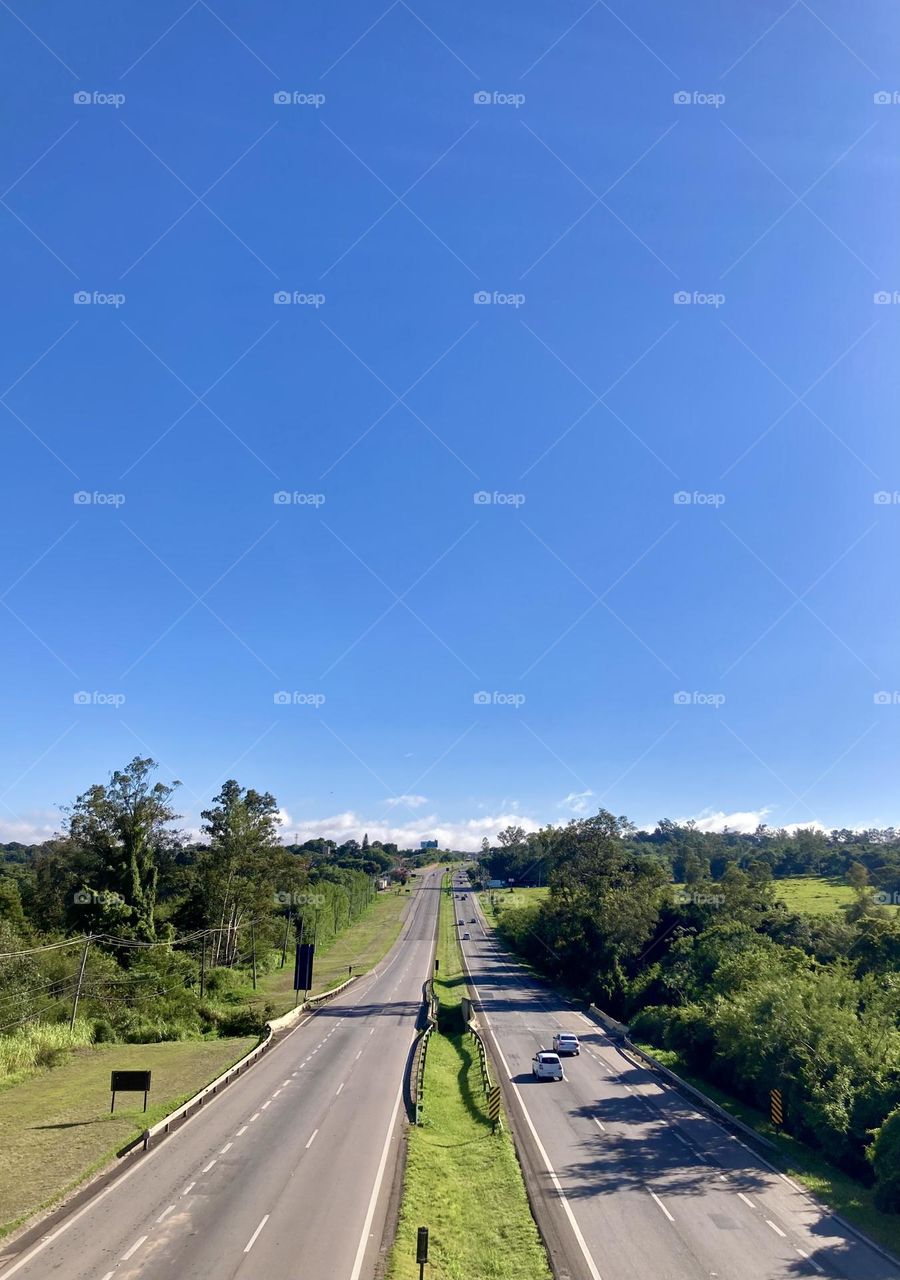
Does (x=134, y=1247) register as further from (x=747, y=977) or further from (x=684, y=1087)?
(x=747, y=977)

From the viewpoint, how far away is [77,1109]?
1223 inches

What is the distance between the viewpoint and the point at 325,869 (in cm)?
15025

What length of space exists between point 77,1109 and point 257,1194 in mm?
13183

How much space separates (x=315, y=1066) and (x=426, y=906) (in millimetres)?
137337

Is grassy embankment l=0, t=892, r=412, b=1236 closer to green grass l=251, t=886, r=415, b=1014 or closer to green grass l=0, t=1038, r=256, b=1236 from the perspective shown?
green grass l=0, t=1038, r=256, b=1236

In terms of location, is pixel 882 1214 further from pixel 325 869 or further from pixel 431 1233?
pixel 325 869

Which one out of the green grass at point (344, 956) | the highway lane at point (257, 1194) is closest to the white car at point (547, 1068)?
the highway lane at point (257, 1194)

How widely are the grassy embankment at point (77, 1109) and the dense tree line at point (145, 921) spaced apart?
14.8ft

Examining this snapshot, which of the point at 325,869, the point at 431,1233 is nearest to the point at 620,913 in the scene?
the point at 431,1233

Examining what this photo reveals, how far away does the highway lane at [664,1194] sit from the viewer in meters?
19.8

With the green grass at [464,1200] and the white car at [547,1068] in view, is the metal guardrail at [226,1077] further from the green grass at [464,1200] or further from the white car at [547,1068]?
the white car at [547,1068]

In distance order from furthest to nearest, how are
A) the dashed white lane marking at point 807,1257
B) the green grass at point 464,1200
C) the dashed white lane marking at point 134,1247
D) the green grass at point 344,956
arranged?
1. the green grass at point 344,956
2. the dashed white lane marking at point 807,1257
3. the green grass at point 464,1200
4. the dashed white lane marking at point 134,1247

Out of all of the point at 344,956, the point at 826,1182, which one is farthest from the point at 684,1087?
the point at 344,956

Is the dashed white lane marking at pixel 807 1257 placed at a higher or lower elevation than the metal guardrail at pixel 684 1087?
higher
